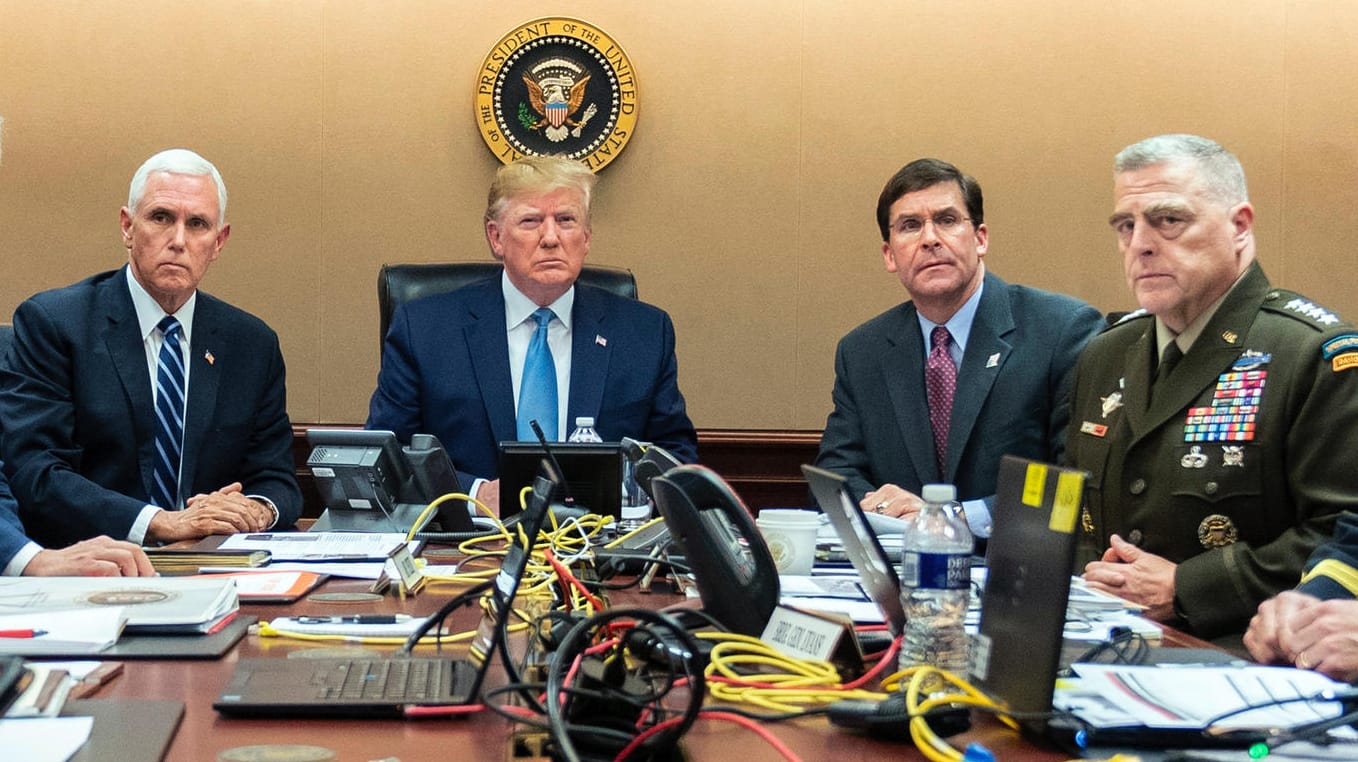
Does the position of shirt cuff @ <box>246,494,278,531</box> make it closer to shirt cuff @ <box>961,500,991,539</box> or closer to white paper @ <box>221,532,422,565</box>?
white paper @ <box>221,532,422,565</box>

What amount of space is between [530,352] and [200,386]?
2.79ft

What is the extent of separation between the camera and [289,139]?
15.4 ft

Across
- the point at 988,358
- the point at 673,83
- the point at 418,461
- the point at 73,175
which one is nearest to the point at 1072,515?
the point at 418,461

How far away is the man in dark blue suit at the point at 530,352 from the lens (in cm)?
349

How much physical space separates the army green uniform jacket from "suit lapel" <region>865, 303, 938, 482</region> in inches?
27.3

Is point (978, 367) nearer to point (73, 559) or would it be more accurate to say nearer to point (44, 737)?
point (73, 559)

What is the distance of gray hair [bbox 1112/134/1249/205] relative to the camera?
248 cm

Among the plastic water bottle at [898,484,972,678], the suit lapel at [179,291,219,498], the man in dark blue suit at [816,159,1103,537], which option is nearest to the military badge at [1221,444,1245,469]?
the man in dark blue suit at [816,159,1103,537]

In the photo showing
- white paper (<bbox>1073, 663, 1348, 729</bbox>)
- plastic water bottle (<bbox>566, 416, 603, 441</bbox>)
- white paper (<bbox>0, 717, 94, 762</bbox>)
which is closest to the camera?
white paper (<bbox>0, 717, 94, 762</bbox>)

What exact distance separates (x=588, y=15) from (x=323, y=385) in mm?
1633

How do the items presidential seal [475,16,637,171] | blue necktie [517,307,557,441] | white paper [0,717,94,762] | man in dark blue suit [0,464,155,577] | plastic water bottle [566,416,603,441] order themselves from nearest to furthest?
white paper [0,717,94,762] < man in dark blue suit [0,464,155,577] < plastic water bottle [566,416,603,441] < blue necktie [517,307,557,441] < presidential seal [475,16,637,171]

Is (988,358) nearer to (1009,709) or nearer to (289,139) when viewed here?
(1009,709)

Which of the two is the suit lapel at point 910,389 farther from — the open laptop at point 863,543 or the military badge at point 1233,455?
the open laptop at point 863,543

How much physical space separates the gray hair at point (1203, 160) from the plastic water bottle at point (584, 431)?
140cm
